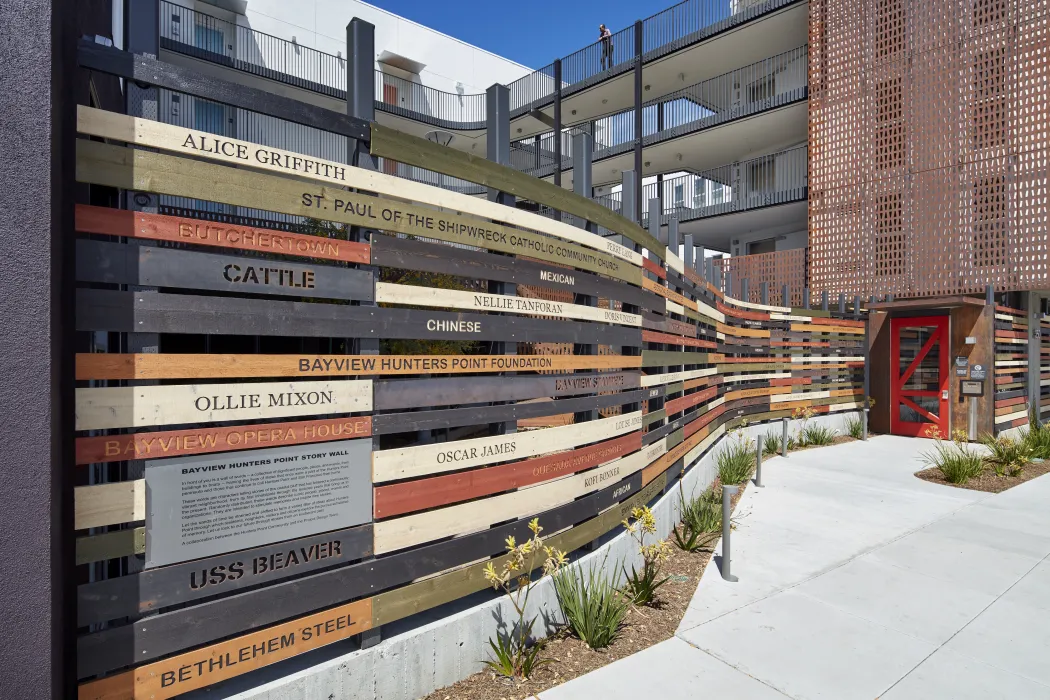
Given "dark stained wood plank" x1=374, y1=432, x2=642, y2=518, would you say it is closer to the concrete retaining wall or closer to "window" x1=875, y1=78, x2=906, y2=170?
the concrete retaining wall

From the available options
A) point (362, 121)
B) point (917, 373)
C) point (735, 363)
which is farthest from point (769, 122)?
point (362, 121)

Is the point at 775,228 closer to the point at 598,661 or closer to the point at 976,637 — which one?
Answer: the point at 976,637

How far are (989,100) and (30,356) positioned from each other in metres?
19.2

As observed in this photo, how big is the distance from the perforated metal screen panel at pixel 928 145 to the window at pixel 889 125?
0.03 metres

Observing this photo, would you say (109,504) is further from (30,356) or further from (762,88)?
(762,88)

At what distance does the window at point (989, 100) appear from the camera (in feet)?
46.8

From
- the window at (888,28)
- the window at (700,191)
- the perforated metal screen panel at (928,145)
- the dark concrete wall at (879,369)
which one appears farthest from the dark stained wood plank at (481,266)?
the window at (700,191)

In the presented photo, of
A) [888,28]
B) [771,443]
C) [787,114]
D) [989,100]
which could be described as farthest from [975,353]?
[787,114]

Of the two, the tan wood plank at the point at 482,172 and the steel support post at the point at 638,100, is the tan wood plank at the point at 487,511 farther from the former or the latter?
the steel support post at the point at 638,100

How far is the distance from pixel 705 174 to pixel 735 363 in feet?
50.8

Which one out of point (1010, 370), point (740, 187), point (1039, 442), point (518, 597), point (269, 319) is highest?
point (740, 187)

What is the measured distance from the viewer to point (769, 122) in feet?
68.2

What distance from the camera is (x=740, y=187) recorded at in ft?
74.8

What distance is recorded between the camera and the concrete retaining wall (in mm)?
2812
